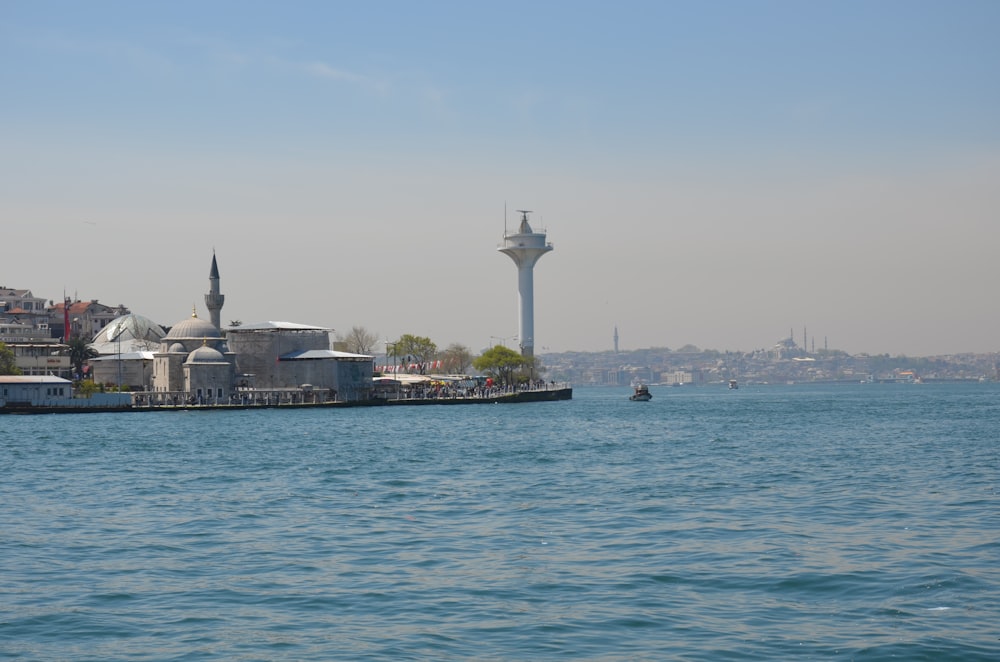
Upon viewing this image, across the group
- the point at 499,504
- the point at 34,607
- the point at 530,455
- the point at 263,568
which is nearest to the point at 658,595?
the point at 263,568

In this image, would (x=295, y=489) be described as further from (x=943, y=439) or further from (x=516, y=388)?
(x=516, y=388)

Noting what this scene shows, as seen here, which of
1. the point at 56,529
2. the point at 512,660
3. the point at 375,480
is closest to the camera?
the point at 512,660

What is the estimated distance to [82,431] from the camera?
179 feet

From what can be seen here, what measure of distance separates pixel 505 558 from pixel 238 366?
3034 inches

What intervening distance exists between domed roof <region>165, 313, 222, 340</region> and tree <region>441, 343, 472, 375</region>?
50.5m

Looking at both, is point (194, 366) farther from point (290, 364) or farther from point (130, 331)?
point (130, 331)

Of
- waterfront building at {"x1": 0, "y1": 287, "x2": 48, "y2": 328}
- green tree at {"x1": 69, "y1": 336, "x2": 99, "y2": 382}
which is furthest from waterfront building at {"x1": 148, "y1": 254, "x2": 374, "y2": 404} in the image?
waterfront building at {"x1": 0, "y1": 287, "x2": 48, "y2": 328}

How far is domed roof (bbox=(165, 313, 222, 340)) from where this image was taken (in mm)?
88750

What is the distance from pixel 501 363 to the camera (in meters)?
111

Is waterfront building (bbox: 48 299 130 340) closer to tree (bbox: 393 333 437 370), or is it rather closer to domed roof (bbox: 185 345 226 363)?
tree (bbox: 393 333 437 370)

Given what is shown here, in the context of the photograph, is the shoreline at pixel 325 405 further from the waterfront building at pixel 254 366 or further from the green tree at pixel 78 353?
the green tree at pixel 78 353

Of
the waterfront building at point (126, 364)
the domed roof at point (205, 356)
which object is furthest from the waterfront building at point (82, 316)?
the domed roof at point (205, 356)

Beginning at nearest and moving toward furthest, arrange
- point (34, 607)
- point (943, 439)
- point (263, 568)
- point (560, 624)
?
point (560, 624) < point (34, 607) < point (263, 568) < point (943, 439)

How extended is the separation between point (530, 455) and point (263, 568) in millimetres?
20499
